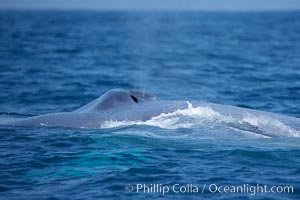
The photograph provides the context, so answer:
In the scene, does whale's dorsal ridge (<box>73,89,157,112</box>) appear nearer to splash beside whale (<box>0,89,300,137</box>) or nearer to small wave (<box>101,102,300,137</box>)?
splash beside whale (<box>0,89,300,137</box>)

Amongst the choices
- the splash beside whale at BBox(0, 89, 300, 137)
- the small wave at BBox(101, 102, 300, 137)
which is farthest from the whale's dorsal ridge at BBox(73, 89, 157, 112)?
the small wave at BBox(101, 102, 300, 137)

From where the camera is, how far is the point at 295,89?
879 inches

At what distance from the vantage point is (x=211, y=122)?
12797 mm

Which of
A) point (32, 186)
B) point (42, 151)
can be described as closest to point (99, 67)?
point (42, 151)

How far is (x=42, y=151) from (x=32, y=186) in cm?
221

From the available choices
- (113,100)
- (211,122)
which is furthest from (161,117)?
(113,100)

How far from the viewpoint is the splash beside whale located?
12.5 meters

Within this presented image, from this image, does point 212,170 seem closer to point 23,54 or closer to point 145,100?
point 145,100

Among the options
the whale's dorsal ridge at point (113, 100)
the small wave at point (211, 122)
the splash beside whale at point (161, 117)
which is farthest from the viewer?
the whale's dorsal ridge at point (113, 100)

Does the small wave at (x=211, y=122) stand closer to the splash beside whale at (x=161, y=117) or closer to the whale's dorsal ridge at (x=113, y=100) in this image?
the splash beside whale at (x=161, y=117)

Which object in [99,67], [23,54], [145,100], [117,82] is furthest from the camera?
[23,54]

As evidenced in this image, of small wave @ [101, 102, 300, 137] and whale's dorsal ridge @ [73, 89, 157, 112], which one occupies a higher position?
whale's dorsal ridge @ [73, 89, 157, 112]

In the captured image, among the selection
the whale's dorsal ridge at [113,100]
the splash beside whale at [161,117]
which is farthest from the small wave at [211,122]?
the whale's dorsal ridge at [113,100]

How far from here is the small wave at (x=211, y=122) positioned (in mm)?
12352
